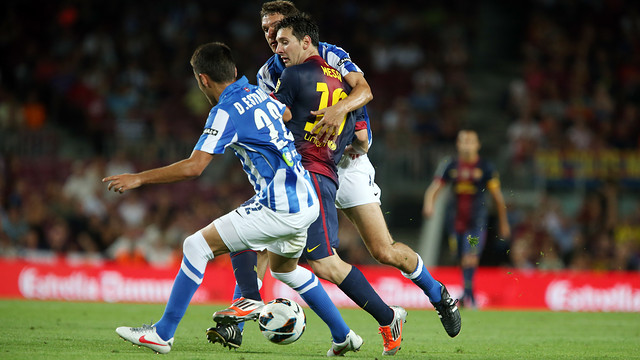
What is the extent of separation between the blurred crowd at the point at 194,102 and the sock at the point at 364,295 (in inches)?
343

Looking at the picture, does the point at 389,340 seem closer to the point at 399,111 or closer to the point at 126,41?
the point at 399,111

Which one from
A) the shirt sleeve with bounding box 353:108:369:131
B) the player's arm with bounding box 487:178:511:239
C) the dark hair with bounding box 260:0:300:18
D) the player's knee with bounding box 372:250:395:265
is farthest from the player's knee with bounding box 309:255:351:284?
the player's arm with bounding box 487:178:511:239

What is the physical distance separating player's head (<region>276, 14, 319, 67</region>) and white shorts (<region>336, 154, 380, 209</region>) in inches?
37.8

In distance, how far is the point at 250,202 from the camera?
5508mm

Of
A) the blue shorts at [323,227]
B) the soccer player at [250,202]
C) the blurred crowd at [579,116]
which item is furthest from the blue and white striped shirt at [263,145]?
the blurred crowd at [579,116]

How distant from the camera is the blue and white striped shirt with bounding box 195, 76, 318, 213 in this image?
5281 mm

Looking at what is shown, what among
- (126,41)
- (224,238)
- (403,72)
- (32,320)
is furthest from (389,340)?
(126,41)

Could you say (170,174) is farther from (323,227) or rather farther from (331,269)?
(331,269)

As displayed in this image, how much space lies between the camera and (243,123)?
17.4 feet

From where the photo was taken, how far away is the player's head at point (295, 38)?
597 centimetres

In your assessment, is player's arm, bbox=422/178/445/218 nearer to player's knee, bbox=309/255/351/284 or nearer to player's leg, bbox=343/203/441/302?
player's leg, bbox=343/203/441/302

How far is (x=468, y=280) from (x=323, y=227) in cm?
547

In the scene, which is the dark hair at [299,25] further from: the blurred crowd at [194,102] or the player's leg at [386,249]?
the blurred crowd at [194,102]

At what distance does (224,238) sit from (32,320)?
3596 millimetres
